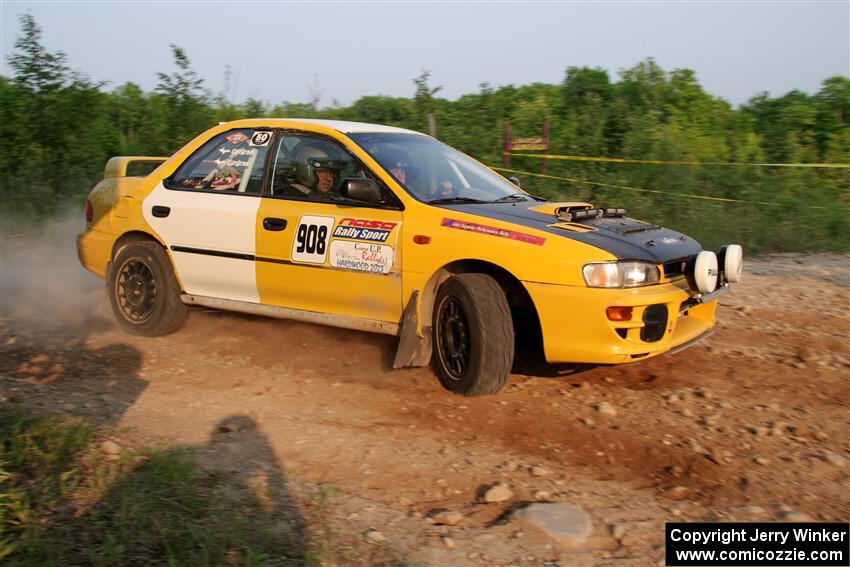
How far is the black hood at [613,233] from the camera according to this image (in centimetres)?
486

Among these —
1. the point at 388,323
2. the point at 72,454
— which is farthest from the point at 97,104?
the point at 72,454

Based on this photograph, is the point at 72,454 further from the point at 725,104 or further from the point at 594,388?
the point at 725,104

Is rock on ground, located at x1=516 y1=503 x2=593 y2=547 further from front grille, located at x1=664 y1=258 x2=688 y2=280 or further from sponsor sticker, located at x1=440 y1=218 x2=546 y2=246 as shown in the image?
front grille, located at x1=664 y1=258 x2=688 y2=280

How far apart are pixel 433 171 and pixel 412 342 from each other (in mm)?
1290

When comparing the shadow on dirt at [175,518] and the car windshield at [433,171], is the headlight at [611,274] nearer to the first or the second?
the car windshield at [433,171]

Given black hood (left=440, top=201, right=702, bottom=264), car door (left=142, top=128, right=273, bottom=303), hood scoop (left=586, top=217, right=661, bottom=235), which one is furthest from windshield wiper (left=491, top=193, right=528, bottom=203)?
car door (left=142, top=128, right=273, bottom=303)

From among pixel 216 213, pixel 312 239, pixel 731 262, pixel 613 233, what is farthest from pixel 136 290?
pixel 731 262

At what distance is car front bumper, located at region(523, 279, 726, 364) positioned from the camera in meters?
4.70

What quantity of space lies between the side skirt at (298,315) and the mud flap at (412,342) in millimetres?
136

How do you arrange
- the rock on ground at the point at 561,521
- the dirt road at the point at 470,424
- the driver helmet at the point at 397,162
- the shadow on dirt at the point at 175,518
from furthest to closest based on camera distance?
1. the driver helmet at the point at 397,162
2. the dirt road at the point at 470,424
3. the rock on ground at the point at 561,521
4. the shadow on dirt at the point at 175,518

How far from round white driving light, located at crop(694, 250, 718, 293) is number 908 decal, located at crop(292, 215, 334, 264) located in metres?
2.32

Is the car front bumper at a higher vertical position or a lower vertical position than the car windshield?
lower

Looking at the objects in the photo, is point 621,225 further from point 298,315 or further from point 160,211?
point 160,211

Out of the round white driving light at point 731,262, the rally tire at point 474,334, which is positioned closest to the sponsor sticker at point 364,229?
the rally tire at point 474,334
